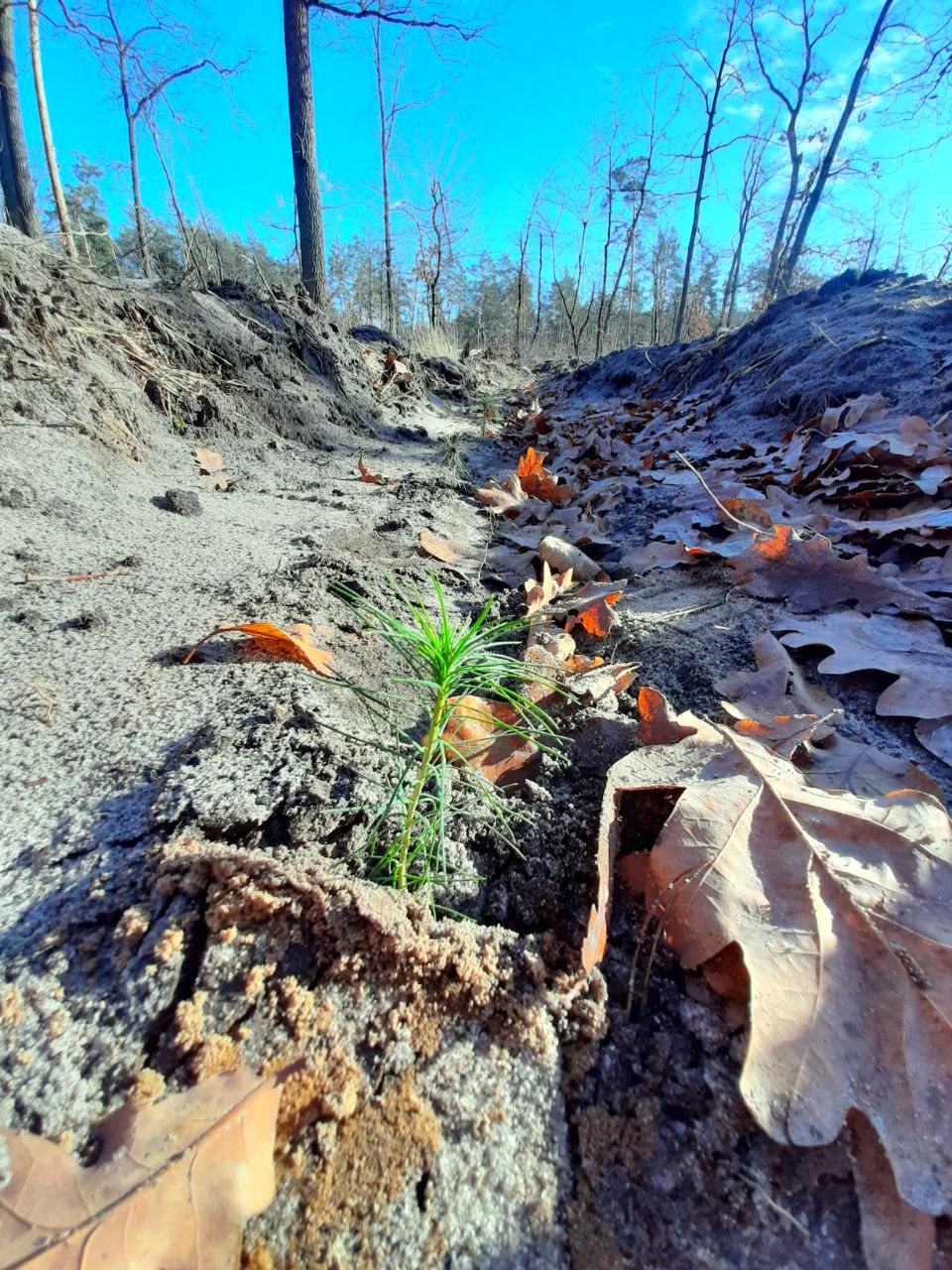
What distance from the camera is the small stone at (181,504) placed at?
2.60 meters

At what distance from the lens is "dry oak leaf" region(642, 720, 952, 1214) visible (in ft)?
2.06

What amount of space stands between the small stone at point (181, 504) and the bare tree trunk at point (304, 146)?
237 inches

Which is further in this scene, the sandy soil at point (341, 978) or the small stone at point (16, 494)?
the small stone at point (16, 494)

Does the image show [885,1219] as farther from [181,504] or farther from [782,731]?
[181,504]

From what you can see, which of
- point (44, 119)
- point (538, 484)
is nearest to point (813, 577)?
point (538, 484)

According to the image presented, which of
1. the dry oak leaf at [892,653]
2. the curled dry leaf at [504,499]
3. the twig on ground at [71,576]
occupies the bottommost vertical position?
the dry oak leaf at [892,653]

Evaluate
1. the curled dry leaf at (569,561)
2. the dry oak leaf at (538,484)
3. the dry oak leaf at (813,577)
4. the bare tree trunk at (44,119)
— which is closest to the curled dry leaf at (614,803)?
the dry oak leaf at (813,577)

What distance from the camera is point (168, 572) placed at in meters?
1.88

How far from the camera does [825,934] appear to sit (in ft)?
2.51

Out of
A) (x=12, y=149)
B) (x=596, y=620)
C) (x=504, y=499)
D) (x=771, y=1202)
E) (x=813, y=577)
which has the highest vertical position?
(x=12, y=149)

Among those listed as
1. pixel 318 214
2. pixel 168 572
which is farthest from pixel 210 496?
pixel 318 214

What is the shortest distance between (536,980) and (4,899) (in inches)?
28.9

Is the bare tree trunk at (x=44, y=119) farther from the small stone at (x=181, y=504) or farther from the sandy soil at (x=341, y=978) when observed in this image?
the sandy soil at (x=341, y=978)

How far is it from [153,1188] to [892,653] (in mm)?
1750
